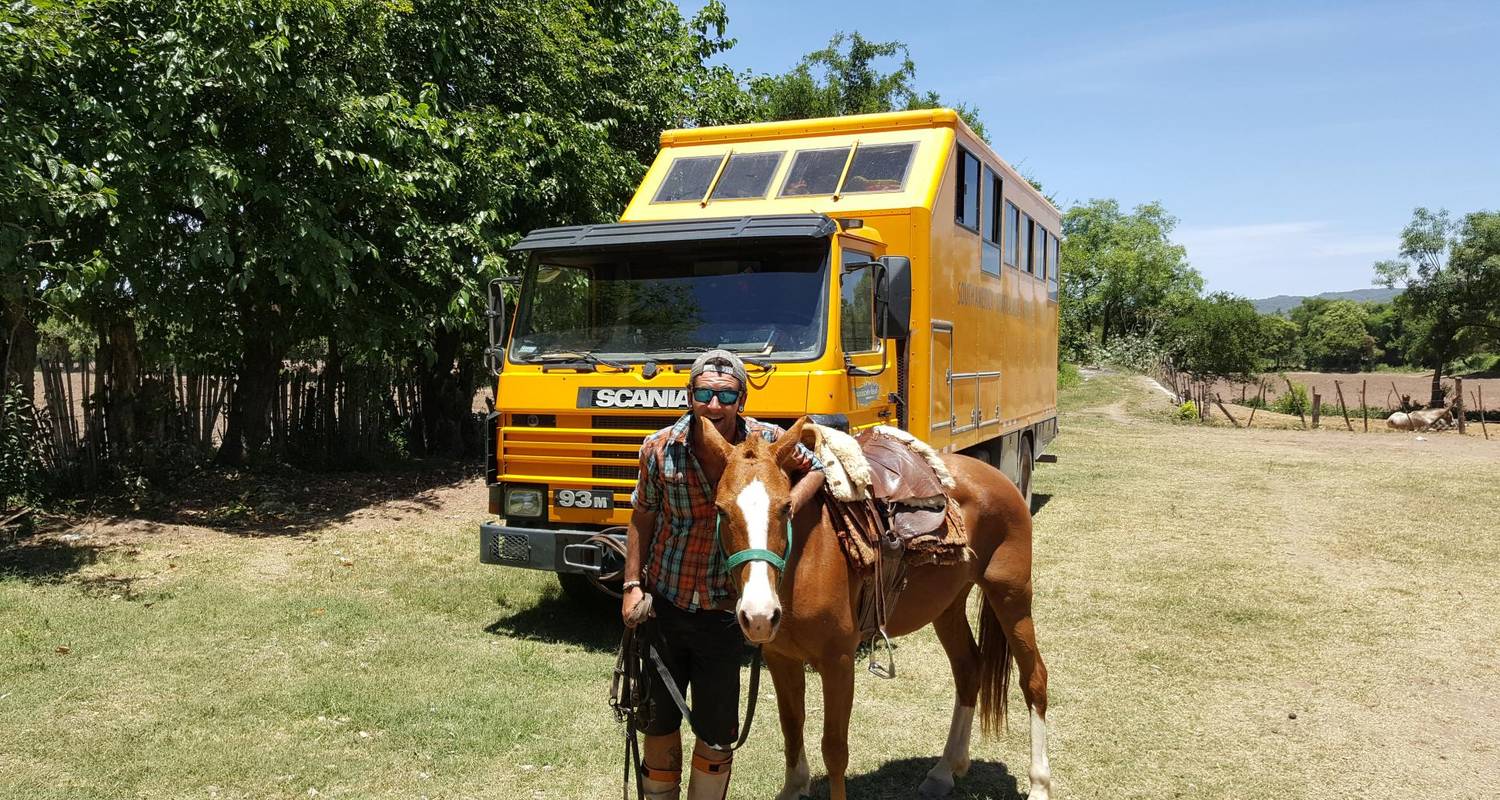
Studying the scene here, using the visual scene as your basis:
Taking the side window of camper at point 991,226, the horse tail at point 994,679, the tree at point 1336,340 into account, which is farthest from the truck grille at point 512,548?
the tree at point 1336,340

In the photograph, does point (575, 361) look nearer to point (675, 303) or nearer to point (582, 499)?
point (675, 303)

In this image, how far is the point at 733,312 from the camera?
589cm

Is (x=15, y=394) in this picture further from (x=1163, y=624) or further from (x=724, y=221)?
(x=1163, y=624)

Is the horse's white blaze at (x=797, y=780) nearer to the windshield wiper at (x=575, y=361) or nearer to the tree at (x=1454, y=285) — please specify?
the windshield wiper at (x=575, y=361)

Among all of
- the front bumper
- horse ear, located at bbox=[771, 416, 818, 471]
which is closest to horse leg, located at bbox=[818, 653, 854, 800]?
horse ear, located at bbox=[771, 416, 818, 471]

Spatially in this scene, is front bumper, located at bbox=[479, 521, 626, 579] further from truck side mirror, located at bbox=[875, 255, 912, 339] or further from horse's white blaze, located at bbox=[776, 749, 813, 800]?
truck side mirror, located at bbox=[875, 255, 912, 339]

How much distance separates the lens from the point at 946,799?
4395 mm

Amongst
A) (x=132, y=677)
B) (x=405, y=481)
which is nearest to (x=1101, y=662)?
(x=132, y=677)

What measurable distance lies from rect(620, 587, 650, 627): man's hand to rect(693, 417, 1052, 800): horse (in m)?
0.39

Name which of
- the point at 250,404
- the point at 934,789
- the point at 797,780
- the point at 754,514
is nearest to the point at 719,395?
the point at 754,514

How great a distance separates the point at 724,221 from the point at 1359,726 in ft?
14.6

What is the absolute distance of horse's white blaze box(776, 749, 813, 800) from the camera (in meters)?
4.00

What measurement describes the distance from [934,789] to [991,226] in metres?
5.58

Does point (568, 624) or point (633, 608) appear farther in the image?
point (568, 624)
